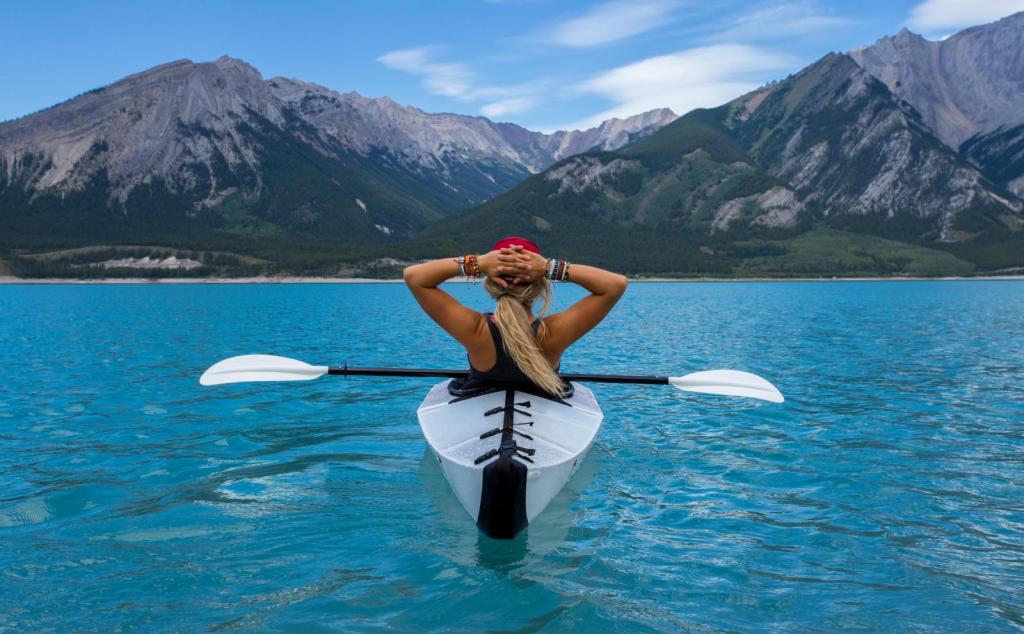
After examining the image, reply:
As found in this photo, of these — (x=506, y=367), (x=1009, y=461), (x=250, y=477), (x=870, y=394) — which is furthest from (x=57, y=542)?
(x=870, y=394)

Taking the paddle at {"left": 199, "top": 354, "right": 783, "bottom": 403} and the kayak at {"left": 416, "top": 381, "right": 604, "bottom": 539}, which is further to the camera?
the paddle at {"left": 199, "top": 354, "right": 783, "bottom": 403}

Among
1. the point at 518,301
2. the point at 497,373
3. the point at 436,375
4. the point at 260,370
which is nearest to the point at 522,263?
the point at 518,301

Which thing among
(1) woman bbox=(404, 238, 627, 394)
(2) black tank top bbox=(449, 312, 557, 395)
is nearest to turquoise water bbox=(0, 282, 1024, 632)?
(2) black tank top bbox=(449, 312, 557, 395)

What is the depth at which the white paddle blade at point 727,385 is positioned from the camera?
13195 millimetres

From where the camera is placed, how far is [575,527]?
33.2 ft

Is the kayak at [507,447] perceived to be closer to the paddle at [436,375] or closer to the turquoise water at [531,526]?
the turquoise water at [531,526]

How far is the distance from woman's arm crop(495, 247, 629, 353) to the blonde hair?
0.71 feet

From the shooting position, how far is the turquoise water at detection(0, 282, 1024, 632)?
7.56m

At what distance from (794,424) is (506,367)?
11162mm

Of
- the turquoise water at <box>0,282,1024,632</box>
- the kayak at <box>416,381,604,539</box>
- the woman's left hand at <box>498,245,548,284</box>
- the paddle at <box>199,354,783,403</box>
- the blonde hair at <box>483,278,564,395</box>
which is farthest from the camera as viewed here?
the paddle at <box>199,354,783,403</box>

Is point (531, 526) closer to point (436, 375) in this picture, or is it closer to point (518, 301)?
point (518, 301)

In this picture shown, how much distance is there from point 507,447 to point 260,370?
7883 mm

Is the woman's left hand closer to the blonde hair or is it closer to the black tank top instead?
the blonde hair

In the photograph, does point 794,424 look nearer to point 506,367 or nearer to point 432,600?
point 506,367
